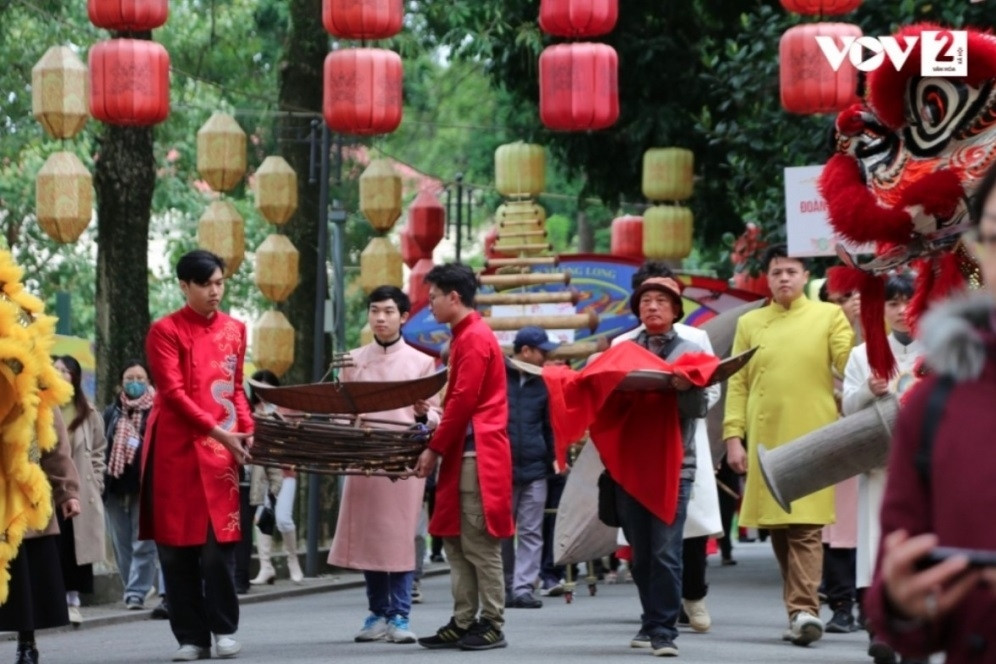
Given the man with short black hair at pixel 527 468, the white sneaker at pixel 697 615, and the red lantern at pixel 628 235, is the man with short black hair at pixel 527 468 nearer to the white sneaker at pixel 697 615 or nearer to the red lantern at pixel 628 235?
the white sneaker at pixel 697 615

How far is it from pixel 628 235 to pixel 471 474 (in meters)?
15.7

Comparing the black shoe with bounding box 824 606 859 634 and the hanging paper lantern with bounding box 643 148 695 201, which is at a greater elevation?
the hanging paper lantern with bounding box 643 148 695 201

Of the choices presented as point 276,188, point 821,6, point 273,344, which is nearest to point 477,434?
point 821,6

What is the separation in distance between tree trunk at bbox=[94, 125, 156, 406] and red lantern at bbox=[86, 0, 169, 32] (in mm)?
2421

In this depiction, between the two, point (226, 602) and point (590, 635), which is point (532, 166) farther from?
point (226, 602)

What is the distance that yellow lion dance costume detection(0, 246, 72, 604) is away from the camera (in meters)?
10.1

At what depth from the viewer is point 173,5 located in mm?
28172

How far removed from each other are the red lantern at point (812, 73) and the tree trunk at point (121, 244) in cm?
564

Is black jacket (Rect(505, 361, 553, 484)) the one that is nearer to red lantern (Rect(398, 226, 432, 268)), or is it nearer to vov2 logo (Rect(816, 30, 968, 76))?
vov2 logo (Rect(816, 30, 968, 76))

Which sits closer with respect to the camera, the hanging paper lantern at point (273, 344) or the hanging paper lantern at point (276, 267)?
the hanging paper lantern at point (276, 267)

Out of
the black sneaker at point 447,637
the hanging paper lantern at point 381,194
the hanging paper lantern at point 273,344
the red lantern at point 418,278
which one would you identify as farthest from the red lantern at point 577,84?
the black sneaker at point 447,637

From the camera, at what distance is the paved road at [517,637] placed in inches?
442

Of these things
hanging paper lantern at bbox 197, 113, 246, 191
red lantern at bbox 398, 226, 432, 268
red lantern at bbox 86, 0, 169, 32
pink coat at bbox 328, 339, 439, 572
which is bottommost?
pink coat at bbox 328, 339, 439, 572

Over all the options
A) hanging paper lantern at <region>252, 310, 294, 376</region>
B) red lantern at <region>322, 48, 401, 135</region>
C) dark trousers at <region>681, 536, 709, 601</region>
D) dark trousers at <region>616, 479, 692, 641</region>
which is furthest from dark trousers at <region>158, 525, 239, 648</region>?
hanging paper lantern at <region>252, 310, 294, 376</region>
